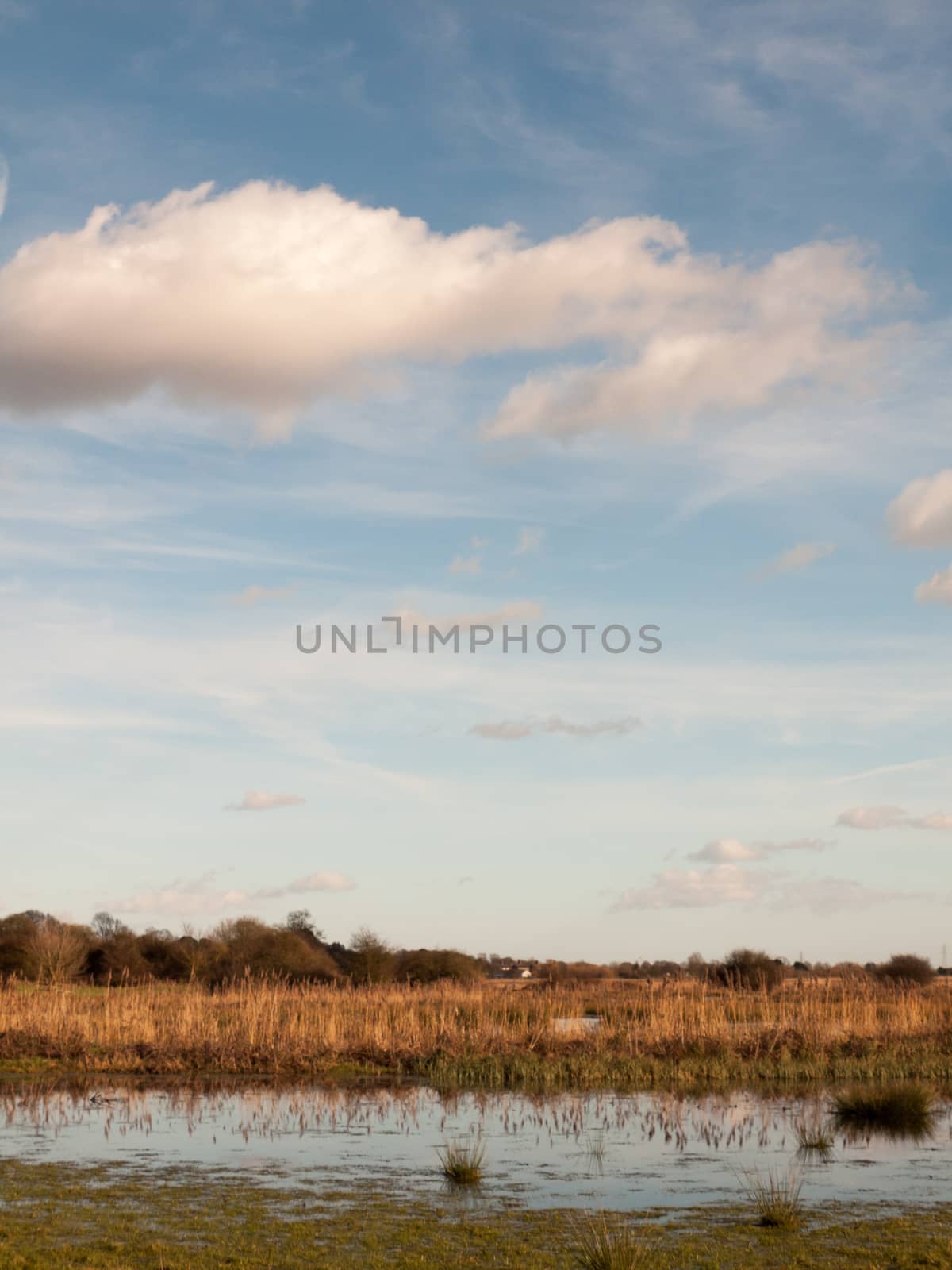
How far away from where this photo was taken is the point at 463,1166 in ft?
43.7

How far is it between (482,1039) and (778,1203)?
15.0 meters

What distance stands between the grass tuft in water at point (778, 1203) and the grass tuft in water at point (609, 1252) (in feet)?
4.58

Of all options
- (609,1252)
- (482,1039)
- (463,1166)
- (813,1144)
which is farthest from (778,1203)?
(482,1039)

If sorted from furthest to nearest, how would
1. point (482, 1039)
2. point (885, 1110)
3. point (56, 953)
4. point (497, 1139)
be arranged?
point (56, 953)
point (482, 1039)
point (885, 1110)
point (497, 1139)

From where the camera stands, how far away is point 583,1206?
39.0ft

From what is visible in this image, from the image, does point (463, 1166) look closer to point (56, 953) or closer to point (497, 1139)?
point (497, 1139)

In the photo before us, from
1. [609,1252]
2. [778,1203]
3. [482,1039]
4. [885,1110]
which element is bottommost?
[885,1110]

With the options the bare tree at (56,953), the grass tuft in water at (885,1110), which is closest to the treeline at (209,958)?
the bare tree at (56,953)

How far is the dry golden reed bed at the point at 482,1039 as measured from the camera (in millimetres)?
24109

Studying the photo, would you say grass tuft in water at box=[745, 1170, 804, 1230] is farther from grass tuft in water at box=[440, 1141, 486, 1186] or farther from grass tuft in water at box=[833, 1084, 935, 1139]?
grass tuft in water at box=[833, 1084, 935, 1139]

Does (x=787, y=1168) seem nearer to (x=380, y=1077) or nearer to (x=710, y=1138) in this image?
(x=710, y=1138)

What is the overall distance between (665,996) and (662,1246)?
737 inches

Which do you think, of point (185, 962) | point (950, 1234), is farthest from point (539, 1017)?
point (185, 962)

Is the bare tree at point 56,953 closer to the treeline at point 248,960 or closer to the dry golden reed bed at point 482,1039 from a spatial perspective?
the treeline at point 248,960
